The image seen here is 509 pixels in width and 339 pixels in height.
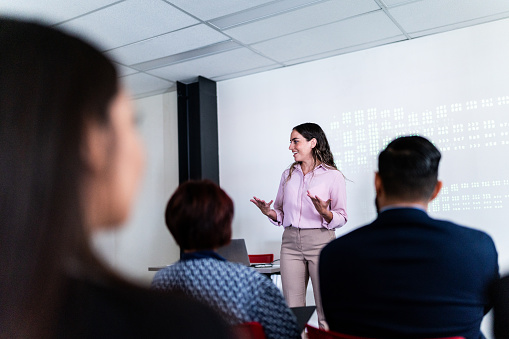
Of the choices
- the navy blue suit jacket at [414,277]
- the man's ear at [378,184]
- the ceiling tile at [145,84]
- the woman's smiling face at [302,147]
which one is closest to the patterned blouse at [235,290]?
the navy blue suit jacket at [414,277]

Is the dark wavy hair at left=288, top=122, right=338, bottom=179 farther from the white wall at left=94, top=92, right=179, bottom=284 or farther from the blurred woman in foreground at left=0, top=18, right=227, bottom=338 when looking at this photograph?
the blurred woman in foreground at left=0, top=18, right=227, bottom=338

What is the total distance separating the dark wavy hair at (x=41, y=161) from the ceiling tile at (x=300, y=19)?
322cm

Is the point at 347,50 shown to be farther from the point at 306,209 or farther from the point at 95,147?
the point at 95,147

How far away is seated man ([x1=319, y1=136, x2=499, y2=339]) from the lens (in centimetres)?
123

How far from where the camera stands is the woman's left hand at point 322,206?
10.2ft

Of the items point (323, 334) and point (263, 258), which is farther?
point (263, 258)

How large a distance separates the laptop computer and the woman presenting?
0.97ft

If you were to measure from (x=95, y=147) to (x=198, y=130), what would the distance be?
15.2 ft

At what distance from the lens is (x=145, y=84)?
5.30m

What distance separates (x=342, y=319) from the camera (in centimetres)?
135

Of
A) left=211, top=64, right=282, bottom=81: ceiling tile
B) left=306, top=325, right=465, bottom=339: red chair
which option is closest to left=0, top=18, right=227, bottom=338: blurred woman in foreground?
left=306, top=325, right=465, bottom=339: red chair

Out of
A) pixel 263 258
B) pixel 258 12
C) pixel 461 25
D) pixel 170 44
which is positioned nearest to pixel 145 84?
pixel 170 44

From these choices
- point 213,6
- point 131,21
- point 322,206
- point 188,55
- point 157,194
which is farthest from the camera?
point 157,194

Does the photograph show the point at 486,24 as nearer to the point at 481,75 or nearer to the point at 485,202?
the point at 481,75
